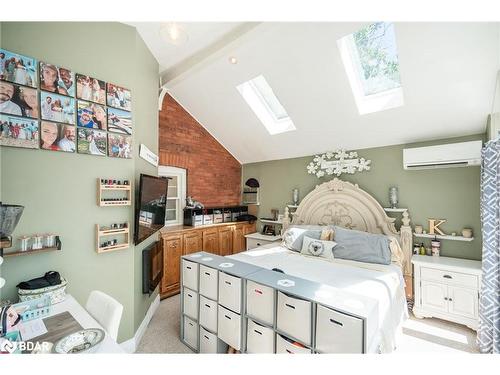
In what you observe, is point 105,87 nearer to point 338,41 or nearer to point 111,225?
point 111,225

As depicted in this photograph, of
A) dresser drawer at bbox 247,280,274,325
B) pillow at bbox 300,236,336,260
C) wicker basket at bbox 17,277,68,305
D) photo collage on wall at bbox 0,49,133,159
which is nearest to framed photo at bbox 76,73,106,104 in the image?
photo collage on wall at bbox 0,49,133,159

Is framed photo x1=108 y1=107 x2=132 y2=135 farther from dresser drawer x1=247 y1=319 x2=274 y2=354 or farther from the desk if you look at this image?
dresser drawer x1=247 y1=319 x2=274 y2=354

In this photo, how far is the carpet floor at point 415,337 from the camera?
6.95ft

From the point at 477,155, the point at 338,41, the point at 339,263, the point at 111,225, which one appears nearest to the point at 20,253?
the point at 111,225

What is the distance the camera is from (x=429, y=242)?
9.56 feet

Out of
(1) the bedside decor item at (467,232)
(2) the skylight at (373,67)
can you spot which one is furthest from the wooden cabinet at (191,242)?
(1) the bedside decor item at (467,232)

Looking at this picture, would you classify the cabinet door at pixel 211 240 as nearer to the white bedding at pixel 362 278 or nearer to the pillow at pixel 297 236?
the white bedding at pixel 362 278

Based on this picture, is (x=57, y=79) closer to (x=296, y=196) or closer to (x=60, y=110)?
(x=60, y=110)

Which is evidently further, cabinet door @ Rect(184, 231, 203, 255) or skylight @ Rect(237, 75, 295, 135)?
cabinet door @ Rect(184, 231, 203, 255)

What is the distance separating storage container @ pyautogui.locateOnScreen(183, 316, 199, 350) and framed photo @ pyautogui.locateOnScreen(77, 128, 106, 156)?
1815 mm

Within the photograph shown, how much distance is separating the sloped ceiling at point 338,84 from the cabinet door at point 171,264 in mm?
2219

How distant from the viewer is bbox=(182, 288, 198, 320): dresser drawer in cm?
215

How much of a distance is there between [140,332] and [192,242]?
4.55ft
